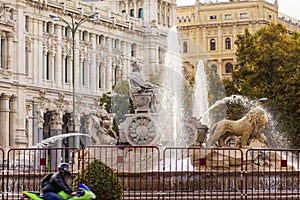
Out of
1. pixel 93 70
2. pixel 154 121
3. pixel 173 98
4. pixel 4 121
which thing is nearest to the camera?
pixel 154 121

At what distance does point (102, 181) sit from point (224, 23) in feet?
309

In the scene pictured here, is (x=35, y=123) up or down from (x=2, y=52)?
down

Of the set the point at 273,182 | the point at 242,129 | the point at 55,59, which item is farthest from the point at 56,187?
the point at 55,59

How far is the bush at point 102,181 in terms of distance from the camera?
890 inches

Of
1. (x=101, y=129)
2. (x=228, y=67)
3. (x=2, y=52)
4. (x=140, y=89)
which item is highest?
(x=228, y=67)

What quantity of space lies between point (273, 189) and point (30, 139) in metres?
45.2

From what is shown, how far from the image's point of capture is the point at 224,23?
11575 centimetres

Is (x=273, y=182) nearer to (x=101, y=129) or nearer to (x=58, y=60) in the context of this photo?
(x=101, y=129)

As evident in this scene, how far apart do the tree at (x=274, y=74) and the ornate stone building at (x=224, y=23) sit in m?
52.7

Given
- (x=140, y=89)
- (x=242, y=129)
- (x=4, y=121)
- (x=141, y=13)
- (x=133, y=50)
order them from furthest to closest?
(x=141, y=13) → (x=133, y=50) → (x=4, y=121) → (x=242, y=129) → (x=140, y=89)

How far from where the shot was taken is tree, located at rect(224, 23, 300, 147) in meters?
54.7

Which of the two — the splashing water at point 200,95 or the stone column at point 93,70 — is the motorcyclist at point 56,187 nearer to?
the splashing water at point 200,95

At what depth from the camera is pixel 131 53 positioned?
8369cm

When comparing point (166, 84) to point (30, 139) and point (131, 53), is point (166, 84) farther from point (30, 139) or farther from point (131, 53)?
point (131, 53)
